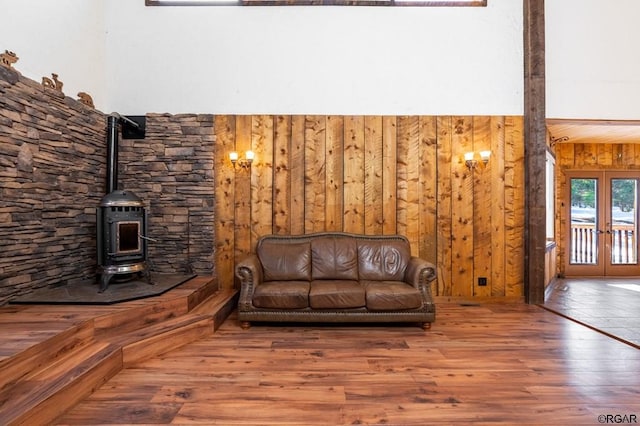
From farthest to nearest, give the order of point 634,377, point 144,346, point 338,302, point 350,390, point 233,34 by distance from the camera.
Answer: point 233,34 < point 338,302 < point 144,346 < point 634,377 < point 350,390

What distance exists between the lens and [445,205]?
4188 millimetres

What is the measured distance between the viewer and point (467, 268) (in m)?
4.20

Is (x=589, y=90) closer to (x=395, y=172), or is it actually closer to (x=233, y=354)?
(x=395, y=172)

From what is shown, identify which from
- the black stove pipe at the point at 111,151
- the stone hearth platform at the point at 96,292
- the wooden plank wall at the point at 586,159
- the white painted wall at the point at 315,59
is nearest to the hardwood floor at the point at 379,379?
the stone hearth platform at the point at 96,292

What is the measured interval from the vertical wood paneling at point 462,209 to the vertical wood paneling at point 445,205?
4 centimetres

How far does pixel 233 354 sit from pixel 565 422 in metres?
2.33

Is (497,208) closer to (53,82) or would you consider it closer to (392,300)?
(392,300)

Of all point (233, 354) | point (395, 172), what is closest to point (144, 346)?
point (233, 354)

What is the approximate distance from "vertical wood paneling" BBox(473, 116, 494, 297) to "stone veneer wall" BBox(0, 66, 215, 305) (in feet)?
11.3

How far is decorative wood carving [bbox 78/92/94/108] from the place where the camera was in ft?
12.2

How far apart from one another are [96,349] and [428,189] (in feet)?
12.5

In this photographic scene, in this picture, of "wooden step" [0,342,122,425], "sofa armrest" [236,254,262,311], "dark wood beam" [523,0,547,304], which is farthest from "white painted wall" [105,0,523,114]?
"wooden step" [0,342,122,425]

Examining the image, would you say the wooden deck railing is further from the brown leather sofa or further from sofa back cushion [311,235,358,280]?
sofa back cushion [311,235,358,280]

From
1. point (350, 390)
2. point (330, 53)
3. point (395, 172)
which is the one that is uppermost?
point (330, 53)
